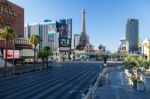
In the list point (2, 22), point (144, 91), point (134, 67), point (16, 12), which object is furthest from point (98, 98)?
point (16, 12)

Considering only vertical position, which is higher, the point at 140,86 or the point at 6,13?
the point at 6,13

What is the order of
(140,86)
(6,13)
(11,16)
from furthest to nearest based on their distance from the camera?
(11,16) < (6,13) < (140,86)

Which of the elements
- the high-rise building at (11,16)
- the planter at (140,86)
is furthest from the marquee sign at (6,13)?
the planter at (140,86)

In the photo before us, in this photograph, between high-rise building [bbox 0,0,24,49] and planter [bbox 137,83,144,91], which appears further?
high-rise building [bbox 0,0,24,49]

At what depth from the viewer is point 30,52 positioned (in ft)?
571

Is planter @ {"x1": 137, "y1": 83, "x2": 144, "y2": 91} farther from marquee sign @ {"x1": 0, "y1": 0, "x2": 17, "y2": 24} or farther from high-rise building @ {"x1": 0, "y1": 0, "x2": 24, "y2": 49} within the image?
marquee sign @ {"x1": 0, "y1": 0, "x2": 17, "y2": 24}

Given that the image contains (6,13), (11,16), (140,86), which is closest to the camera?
(140,86)

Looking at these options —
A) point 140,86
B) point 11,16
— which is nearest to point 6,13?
point 11,16

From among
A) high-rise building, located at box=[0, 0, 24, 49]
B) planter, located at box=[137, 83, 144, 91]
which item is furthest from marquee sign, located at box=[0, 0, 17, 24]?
planter, located at box=[137, 83, 144, 91]

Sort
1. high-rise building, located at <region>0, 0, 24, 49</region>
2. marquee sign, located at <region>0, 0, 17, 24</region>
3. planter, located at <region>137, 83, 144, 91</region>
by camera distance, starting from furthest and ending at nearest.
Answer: high-rise building, located at <region>0, 0, 24, 49</region>
marquee sign, located at <region>0, 0, 17, 24</region>
planter, located at <region>137, 83, 144, 91</region>

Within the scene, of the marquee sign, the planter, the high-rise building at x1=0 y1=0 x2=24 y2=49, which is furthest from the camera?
the high-rise building at x1=0 y1=0 x2=24 y2=49

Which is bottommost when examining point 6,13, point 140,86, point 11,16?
point 140,86

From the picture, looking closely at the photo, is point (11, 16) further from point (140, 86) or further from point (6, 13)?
point (140, 86)

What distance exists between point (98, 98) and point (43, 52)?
4154 inches
